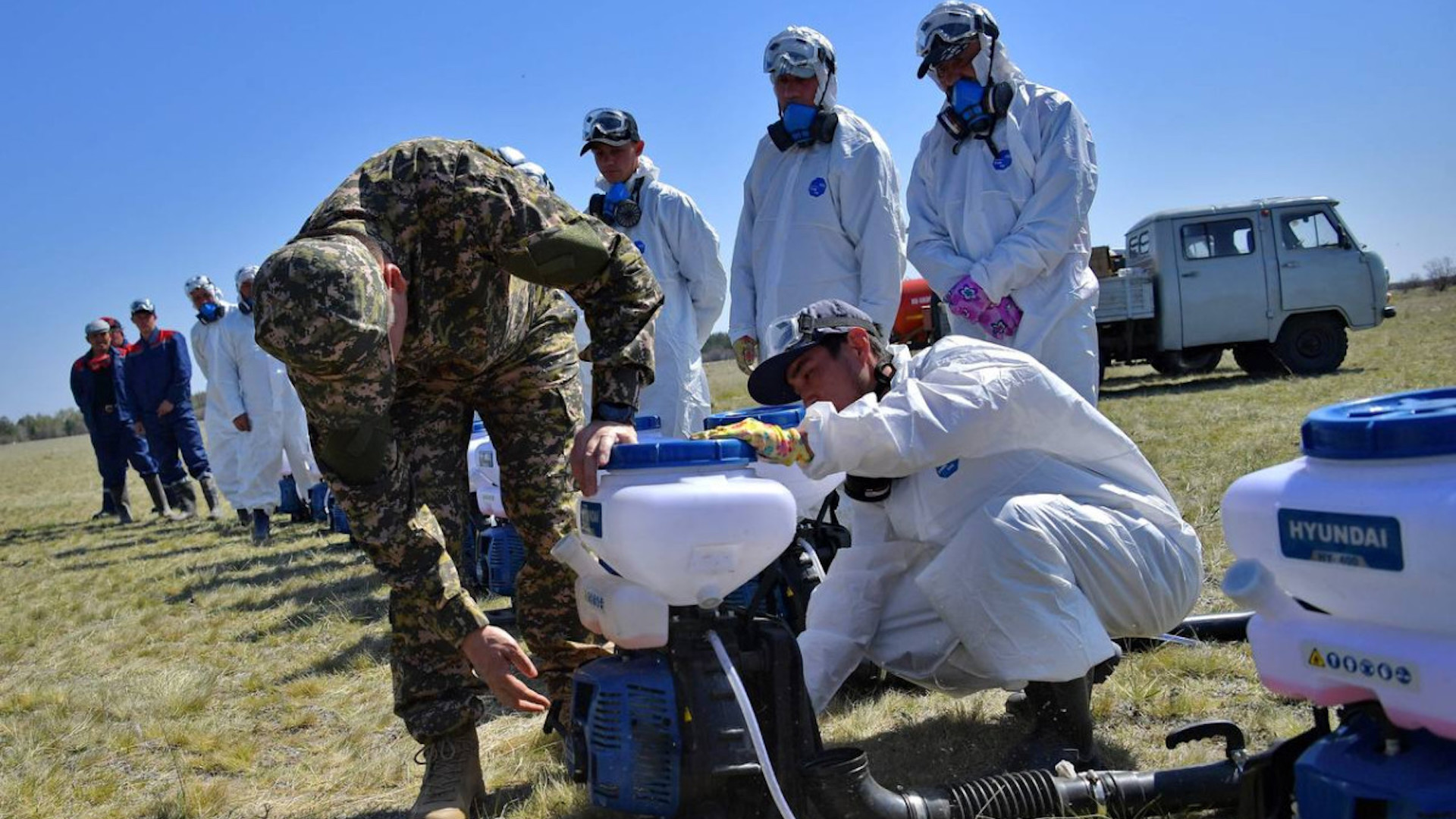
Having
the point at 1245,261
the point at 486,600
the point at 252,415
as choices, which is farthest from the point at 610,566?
the point at 1245,261

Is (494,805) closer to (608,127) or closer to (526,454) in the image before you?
(526,454)

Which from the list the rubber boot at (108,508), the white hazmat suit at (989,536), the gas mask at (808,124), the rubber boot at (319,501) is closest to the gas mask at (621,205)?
the gas mask at (808,124)

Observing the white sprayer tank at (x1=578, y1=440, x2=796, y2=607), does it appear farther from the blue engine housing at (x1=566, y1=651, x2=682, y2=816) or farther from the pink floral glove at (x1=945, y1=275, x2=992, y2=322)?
the pink floral glove at (x1=945, y1=275, x2=992, y2=322)

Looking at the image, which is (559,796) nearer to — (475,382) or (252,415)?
(475,382)

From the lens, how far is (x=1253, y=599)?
161 centimetres

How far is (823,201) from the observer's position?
4.80 meters

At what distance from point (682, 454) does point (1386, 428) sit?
43.7 inches

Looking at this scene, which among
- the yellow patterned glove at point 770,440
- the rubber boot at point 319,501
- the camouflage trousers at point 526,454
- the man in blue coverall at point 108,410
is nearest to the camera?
the yellow patterned glove at point 770,440

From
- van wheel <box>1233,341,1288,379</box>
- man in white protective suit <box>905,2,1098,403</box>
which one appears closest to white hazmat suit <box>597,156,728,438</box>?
man in white protective suit <box>905,2,1098,403</box>

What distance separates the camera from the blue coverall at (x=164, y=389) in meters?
12.0

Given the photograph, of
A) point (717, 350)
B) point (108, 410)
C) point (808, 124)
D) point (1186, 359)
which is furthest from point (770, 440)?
point (717, 350)

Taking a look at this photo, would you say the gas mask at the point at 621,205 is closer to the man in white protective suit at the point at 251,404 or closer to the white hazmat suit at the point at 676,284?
the white hazmat suit at the point at 676,284

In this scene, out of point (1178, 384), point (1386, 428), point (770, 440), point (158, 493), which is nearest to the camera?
point (1386, 428)

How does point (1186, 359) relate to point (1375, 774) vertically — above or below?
above
